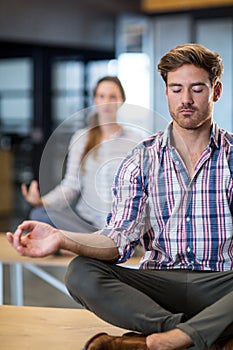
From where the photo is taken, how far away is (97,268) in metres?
1.85

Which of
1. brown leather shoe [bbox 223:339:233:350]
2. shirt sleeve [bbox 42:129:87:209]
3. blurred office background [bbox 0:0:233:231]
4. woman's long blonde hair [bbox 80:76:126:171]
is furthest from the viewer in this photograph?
blurred office background [bbox 0:0:233:231]

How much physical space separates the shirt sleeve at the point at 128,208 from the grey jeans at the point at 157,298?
0.26 ft

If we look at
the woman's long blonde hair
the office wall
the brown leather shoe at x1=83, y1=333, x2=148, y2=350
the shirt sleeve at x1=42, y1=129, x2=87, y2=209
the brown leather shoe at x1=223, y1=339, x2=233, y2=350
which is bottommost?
the brown leather shoe at x1=223, y1=339, x2=233, y2=350

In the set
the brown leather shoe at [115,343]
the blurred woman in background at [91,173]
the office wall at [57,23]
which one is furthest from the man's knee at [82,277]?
the office wall at [57,23]

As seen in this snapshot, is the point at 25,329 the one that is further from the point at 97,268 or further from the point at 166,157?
the point at 166,157

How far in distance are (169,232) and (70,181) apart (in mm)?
694

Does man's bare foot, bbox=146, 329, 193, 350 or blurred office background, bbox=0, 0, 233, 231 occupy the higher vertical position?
blurred office background, bbox=0, 0, 233, 231

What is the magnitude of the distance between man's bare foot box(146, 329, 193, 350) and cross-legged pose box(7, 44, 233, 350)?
0.25ft

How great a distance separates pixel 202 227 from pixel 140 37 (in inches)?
181

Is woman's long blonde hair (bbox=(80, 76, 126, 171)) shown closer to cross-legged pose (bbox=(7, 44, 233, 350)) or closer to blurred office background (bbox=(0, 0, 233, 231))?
cross-legged pose (bbox=(7, 44, 233, 350))

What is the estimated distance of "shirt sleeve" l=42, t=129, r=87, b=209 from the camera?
2.29 metres

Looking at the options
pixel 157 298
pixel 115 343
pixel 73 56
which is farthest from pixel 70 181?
pixel 73 56

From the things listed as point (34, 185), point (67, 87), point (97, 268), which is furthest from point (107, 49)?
point (97, 268)

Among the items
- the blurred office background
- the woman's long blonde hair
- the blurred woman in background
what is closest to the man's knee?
the blurred woman in background
